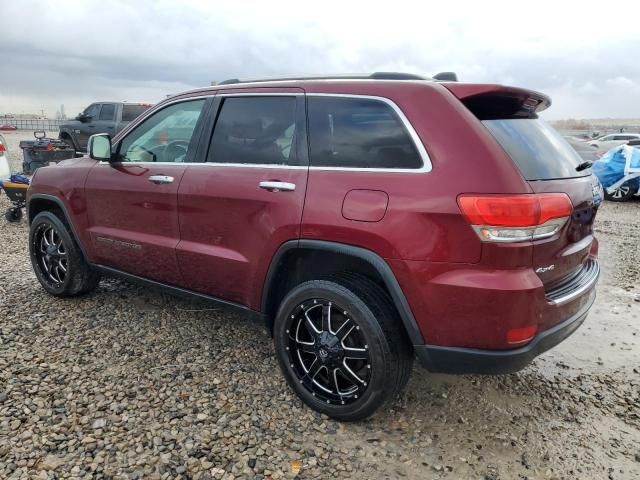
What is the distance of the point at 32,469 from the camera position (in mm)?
2301

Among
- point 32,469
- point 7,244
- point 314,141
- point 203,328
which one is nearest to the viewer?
point 32,469

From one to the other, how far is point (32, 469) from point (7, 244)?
5.12m

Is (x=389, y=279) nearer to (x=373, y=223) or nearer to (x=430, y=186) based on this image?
(x=373, y=223)

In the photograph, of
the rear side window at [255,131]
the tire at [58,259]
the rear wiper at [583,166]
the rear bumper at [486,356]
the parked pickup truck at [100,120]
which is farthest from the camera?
the parked pickup truck at [100,120]

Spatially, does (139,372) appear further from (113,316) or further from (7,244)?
(7,244)

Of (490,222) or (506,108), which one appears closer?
(490,222)

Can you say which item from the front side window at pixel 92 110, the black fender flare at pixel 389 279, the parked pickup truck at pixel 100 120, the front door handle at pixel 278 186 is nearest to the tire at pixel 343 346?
the black fender flare at pixel 389 279

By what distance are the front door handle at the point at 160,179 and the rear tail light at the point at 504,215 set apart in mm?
2011

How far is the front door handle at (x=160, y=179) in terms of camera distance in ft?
11.0

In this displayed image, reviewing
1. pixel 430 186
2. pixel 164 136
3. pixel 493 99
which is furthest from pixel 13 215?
pixel 493 99

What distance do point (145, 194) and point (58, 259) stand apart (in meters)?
1.42

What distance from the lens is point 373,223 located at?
7.86 ft

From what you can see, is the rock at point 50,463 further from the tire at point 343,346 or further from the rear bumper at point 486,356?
the rear bumper at point 486,356

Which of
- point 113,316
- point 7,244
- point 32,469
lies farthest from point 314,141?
point 7,244
